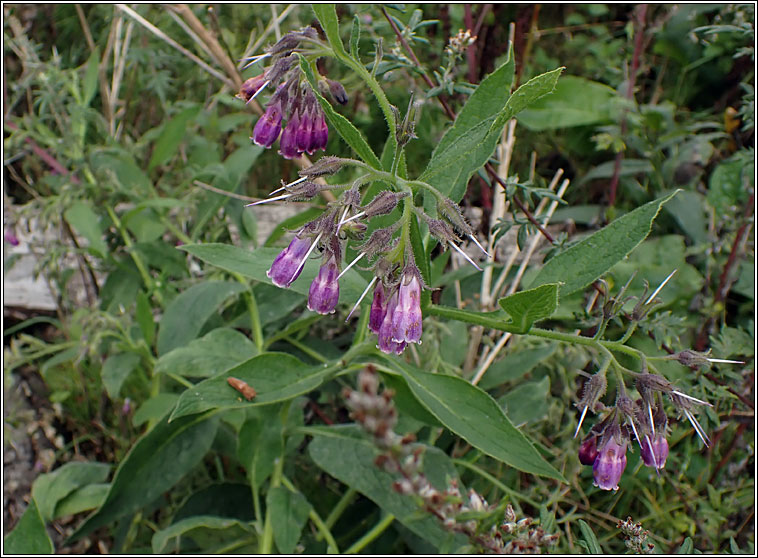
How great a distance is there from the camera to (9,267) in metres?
2.57

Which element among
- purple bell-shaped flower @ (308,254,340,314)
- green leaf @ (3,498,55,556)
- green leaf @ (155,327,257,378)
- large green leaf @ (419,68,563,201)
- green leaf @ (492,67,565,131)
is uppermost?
green leaf @ (492,67,565,131)

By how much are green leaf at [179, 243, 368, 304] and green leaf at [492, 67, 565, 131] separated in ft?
1.65

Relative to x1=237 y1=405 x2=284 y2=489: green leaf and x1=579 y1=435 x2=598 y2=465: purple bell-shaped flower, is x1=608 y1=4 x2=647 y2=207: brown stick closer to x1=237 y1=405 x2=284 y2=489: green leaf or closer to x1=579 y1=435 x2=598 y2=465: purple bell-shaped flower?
x1=579 y1=435 x2=598 y2=465: purple bell-shaped flower


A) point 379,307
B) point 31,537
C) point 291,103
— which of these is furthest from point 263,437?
point 291,103

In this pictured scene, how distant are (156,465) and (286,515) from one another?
383 mm

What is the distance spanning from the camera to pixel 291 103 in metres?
1.57

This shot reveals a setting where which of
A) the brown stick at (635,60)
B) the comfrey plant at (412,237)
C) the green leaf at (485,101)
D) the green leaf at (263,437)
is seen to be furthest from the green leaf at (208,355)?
the brown stick at (635,60)

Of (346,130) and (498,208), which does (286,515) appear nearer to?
(346,130)

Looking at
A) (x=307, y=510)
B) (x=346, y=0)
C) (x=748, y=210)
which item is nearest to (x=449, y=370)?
(x=307, y=510)

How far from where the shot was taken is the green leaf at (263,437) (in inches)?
73.8

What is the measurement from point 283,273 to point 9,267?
64.9 inches

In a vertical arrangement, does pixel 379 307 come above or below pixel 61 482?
above

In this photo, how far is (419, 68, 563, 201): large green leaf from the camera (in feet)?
4.05

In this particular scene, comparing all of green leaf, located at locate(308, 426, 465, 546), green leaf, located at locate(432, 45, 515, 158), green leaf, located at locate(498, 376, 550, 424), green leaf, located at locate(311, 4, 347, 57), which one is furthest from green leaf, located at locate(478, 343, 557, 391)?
green leaf, located at locate(311, 4, 347, 57)
